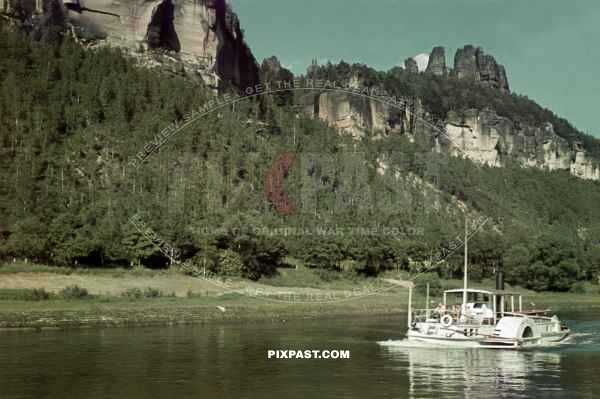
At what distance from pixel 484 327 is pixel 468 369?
11.8 metres

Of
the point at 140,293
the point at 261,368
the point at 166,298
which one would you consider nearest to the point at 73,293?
the point at 140,293

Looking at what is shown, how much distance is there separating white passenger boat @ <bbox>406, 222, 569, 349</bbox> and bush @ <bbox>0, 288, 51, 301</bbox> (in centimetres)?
2992

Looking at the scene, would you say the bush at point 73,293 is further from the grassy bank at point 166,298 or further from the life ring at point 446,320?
the life ring at point 446,320

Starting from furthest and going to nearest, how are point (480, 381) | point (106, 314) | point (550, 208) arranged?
point (550, 208) < point (106, 314) < point (480, 381)

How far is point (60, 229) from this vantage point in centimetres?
7538

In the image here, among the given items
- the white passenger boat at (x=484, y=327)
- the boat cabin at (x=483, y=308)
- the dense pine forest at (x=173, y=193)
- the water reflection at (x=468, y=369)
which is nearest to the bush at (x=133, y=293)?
the dense pine forest at (x=173, y=193)

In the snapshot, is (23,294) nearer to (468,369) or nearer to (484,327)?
(484,327)

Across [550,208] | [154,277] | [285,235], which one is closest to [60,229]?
[154,277]

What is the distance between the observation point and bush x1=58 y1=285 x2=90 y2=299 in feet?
206

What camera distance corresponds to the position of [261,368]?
1401 inches

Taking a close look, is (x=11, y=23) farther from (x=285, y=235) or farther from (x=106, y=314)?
(x=106, y=314)

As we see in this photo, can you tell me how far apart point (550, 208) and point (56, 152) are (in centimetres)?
13418

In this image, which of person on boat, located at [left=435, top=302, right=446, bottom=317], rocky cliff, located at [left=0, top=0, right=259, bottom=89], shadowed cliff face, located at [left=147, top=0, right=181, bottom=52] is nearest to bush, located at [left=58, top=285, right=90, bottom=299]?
person on boat, located at [left=435, top=302, right=446, bottom=317]

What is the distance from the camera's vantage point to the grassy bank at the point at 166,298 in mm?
56594
